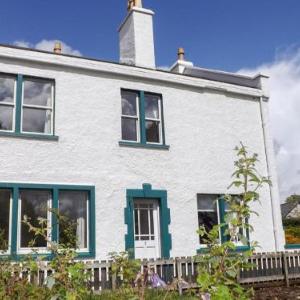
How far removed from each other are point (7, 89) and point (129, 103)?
156 inches

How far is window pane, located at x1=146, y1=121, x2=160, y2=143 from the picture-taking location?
14.1 meters

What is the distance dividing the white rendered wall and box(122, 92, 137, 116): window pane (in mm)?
324

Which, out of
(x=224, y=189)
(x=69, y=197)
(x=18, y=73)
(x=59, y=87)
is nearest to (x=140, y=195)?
(x=69, y=197)

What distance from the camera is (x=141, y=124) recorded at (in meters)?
13.9

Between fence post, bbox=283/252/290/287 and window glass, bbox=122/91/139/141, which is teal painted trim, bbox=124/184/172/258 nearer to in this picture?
window glass, bbox=122/91/139/141

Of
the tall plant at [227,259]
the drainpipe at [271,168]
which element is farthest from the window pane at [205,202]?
the tall plant at [227,259]

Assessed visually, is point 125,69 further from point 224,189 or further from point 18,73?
point 224,189

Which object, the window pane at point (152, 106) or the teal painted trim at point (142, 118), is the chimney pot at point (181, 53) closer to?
the window pane at point (152, 106)

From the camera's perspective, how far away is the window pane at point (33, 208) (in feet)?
37.9

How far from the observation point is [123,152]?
43.4ft

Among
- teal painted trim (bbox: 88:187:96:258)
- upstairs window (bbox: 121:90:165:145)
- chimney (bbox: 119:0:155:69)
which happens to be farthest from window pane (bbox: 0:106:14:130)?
chimney (bbox: 119:0:155:69)

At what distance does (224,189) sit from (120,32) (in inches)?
297

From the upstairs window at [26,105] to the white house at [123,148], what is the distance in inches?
1.2

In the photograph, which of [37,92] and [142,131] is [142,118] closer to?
[142,131]
